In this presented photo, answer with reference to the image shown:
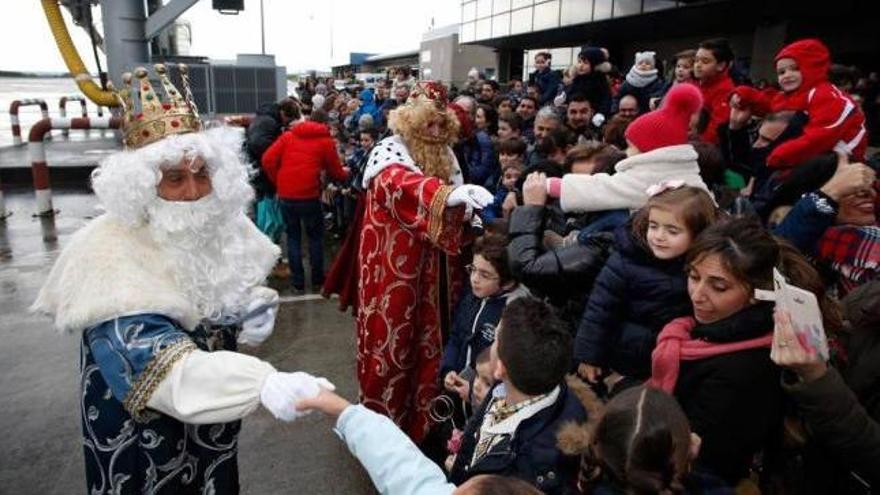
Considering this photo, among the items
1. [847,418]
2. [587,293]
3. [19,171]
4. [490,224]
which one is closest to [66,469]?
[490,224]

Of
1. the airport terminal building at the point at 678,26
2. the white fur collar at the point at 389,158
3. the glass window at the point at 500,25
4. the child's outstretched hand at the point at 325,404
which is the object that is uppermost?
the glass window at the point at 500,25

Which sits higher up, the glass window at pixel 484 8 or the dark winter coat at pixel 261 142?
the glass window at pixel 484 8

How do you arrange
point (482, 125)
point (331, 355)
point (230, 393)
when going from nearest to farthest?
point (230, 393)
point (331, 355)
point (482, 125)

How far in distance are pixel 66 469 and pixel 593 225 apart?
2730 millimetres

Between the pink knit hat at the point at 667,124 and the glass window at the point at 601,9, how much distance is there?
1598cm

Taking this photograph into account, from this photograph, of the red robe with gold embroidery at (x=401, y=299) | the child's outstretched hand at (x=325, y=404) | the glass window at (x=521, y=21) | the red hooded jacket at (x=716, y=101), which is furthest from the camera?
the glass window at (x=521, y=21)

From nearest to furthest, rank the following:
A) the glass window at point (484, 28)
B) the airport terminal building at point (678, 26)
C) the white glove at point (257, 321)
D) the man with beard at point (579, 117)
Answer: the white glove at point (257, 321)
the man with beard at point (579, 117)
the airport terminal building at point (678, 26)
the glass window at point (484, 28)

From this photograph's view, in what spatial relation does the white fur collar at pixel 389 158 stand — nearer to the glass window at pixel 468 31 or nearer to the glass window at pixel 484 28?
the glass window at pixel 484 28

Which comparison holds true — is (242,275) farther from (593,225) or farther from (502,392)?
(593,225)

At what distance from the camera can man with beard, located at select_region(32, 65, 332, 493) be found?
1.48m

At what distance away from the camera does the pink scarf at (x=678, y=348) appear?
1.65 metres

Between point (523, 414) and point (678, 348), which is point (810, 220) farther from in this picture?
point (523, 414)

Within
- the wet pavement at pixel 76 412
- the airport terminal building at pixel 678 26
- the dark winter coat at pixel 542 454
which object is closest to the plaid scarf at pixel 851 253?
the dark winter coat at pixel 542 454

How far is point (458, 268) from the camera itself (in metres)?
3.09
